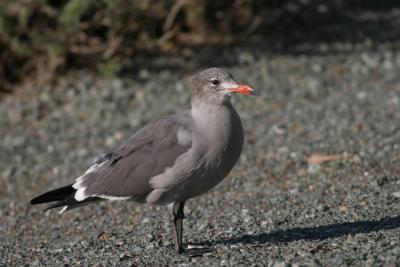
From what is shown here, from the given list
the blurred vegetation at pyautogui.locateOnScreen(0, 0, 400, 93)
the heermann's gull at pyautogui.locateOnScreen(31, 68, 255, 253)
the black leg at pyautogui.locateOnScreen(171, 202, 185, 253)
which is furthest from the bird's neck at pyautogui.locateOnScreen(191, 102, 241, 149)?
the blurred vegetation at pyautogui.locateOnScreen(0, 0, 400, 93)

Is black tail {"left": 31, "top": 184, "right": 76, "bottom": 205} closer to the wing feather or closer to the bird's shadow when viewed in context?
the wing feather

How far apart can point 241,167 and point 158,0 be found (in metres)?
4.04

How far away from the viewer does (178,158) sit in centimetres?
541

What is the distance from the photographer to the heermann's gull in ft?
17.6

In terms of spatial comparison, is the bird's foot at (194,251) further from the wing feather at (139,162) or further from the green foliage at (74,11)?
the green foliage at (74,11)

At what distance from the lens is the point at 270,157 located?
8.34 m

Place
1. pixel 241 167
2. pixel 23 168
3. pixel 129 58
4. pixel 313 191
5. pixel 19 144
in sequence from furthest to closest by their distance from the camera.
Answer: pixel 129 58 → pixel 19 144 → pixel 23 168 → pixel 241 167 → pixel 313 191

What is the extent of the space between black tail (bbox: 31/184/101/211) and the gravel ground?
419mm

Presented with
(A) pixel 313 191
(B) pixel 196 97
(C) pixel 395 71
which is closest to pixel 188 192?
(B) pixel 196 97

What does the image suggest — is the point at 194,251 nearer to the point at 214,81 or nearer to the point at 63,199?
the point at 63,199

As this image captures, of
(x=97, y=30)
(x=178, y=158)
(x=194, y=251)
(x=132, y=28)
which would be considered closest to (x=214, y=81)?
(x=178, y=158)

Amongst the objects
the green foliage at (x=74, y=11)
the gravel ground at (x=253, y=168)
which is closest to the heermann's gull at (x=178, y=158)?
the gravel ground at (x=253, y=168)

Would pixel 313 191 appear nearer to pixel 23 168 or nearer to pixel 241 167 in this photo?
pixel 241 167

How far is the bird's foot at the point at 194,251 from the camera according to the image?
18.3ft
